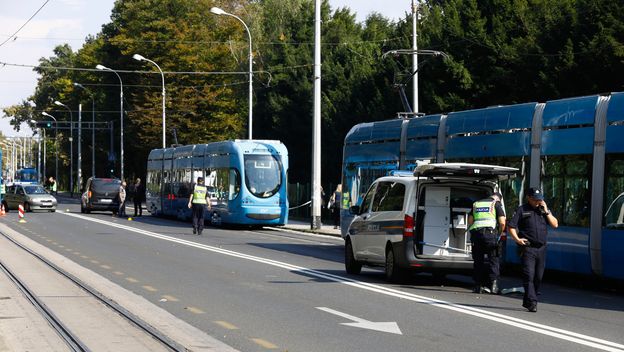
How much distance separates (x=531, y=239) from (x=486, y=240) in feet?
8.27

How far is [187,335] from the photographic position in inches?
473

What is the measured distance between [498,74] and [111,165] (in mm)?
50692

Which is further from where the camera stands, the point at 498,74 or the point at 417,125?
the point at 498,74

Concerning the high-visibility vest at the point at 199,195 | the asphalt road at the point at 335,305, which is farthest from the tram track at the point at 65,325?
the high-visibility vest at the point at 199,195

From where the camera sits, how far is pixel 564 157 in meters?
19.5

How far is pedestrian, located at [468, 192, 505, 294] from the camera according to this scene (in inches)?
672

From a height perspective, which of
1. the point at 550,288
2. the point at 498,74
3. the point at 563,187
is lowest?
the point at 550,288

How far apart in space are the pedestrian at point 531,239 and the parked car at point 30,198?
45910mm

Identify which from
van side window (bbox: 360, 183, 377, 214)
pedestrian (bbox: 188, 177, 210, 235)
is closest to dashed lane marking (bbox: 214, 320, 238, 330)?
van side window (bbox: 360, 183, 377, 214)

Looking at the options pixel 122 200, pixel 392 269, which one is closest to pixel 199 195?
pixel 392 269

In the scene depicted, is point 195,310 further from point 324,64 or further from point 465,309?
point 324,64

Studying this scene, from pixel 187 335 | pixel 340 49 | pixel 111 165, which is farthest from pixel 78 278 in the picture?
pixel 111 165

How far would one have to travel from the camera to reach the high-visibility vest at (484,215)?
17.1 metres

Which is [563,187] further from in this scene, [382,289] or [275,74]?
[275,74]
